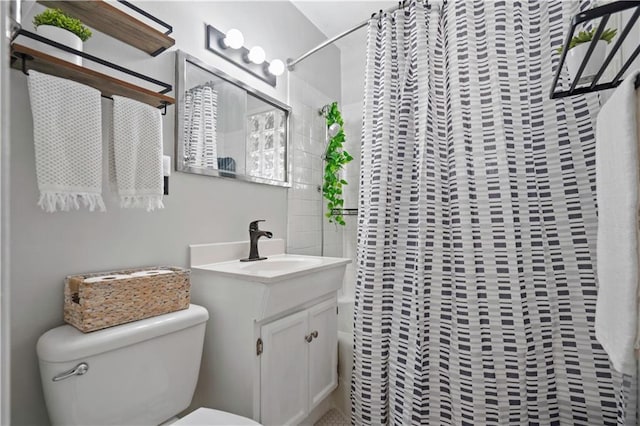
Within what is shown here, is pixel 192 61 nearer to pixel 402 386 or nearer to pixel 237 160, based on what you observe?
pixel 237 160

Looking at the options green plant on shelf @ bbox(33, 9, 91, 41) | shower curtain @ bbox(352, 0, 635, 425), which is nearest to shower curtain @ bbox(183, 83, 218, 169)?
green plant on shelf @ bbox(33, 9, 91, 41)

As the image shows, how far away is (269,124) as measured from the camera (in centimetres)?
193

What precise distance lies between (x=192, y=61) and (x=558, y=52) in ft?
5.02

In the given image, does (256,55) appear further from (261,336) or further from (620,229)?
(620,229)

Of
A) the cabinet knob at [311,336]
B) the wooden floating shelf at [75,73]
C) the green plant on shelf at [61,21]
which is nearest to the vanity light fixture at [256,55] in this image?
the wooden floating shelf at [75,73]

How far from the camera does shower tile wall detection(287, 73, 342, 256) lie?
214 centimetres

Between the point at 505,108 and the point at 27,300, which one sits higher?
the point at 505,108

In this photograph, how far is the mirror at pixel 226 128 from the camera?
1.44 metres

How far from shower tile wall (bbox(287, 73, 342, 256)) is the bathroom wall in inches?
0.5

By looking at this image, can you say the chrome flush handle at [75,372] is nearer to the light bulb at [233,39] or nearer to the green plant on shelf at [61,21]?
the green plant on shelf at [61,21]

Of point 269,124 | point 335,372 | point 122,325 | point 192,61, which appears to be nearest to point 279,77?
point 269,124

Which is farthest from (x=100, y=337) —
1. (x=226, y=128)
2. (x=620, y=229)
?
(x=620, y=229)

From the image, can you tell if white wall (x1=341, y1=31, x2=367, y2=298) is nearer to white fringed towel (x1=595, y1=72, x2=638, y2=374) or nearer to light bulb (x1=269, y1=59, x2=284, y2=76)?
light bulb (x1=269, y1=59, x2=284, y2=76)

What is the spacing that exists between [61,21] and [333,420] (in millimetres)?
2225
